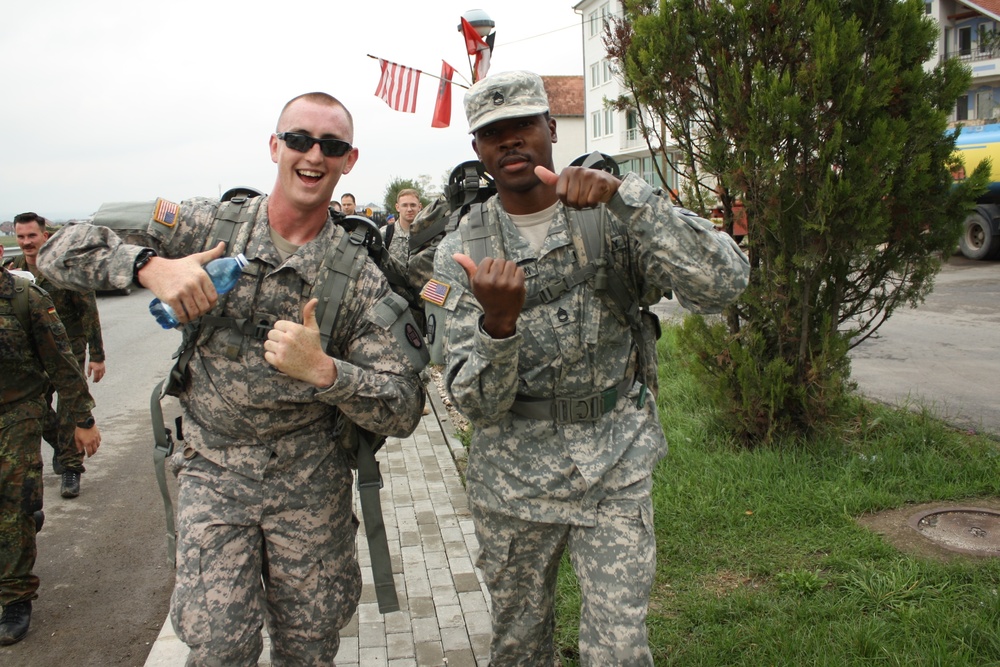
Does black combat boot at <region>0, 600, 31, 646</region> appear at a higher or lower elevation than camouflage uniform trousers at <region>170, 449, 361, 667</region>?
lower

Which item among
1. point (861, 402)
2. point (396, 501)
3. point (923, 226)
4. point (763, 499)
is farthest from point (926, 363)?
point (396, 501)

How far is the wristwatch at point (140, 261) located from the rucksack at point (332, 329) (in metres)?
0.27

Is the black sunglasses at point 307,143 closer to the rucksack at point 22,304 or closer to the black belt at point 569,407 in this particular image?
the black belt at point 569,407

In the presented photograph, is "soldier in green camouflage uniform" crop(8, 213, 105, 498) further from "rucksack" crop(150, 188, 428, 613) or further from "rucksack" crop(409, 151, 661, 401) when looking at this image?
"rucksack" crop(409, 151, 661, 401)

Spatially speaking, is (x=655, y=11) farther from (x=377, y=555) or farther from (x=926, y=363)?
(x=926, y=363)

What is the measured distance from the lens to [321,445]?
3215mm

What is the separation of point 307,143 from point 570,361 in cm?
121

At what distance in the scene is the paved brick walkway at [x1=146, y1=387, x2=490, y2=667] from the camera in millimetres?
3967

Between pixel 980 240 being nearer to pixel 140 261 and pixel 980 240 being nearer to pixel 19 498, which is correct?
pixel 19 498

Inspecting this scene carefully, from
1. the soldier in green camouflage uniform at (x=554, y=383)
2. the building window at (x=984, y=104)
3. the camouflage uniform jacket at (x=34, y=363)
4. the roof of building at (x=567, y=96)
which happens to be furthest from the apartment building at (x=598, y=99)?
the soldier in green camouflage uniform at (x=554, y=383)

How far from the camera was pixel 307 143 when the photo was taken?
3141 millimetres

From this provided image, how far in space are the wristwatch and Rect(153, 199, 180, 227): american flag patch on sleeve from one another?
0.82 feet

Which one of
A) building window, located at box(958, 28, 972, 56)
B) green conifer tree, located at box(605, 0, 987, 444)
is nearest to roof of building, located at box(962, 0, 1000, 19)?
building window, located at box(958, 28, 972, 56)

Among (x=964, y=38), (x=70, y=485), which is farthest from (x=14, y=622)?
(x=964, y=38)
